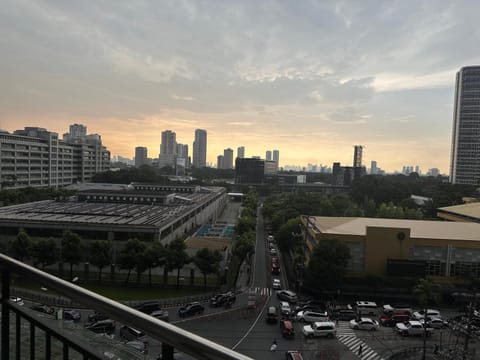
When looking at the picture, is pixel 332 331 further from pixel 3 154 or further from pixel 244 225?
pixel 3 154

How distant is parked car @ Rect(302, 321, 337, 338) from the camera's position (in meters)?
5.83

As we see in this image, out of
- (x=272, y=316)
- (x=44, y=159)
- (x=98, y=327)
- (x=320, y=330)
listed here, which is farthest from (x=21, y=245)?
(x=44, y=159)

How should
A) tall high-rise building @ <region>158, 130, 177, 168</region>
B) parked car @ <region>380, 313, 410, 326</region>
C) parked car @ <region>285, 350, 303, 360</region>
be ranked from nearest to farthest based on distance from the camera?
1. parked car @ <region>285, 350, 303, 360</region>
2. parked car @ <region>380, 313, 410, 326</region>
3. tall high-rise building @ <region>158, 130, 177, 168</region>

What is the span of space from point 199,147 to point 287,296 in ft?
212

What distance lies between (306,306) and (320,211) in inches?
325

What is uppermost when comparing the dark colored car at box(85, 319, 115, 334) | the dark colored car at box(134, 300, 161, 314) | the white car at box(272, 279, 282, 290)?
the dark colored car at box(85, 319, 115, 334)

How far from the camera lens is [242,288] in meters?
8.23

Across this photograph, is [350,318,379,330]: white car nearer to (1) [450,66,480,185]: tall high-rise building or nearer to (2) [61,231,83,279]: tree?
(2) [61,231,83,279]: tree

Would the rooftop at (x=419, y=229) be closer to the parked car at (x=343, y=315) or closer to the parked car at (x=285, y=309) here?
the parked car at (x=343, y=315)

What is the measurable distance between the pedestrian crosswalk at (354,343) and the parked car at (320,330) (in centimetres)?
18

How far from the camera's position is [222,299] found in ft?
22.6

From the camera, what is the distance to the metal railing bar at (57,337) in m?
0.57

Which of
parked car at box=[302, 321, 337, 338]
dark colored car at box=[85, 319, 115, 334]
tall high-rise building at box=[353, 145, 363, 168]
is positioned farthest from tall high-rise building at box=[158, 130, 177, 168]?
dark colored car at box=[85, 319, 115, 334]

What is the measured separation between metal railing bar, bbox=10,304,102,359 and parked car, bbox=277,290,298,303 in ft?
24.1
